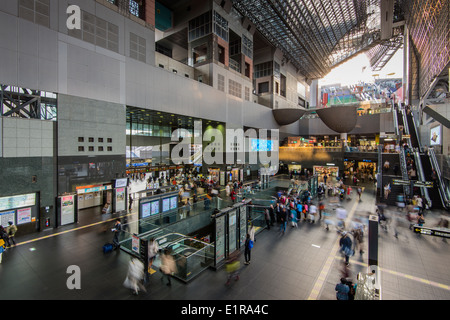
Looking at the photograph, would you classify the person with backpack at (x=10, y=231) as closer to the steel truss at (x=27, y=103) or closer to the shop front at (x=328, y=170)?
the steel truss at (x=27, y=103)

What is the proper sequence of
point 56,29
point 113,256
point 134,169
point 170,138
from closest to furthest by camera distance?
1. point 113,256
2. point 56,29
3. point 134,169
4. point 170,138

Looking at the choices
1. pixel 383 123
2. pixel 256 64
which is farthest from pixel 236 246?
pixel 383 123

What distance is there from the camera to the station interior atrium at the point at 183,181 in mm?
6863

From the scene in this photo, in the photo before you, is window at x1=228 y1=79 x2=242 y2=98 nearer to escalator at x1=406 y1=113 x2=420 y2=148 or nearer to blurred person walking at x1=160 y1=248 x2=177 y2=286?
escalator at x1=406 y1=113 x2=420 y2=148

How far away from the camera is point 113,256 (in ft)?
28.7

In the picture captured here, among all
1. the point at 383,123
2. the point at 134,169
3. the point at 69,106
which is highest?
the point at 383,123

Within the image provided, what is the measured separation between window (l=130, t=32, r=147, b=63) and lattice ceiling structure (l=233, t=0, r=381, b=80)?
16.0 meters

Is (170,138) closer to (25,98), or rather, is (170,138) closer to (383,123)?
(25,98)

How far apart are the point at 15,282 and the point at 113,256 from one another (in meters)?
2.91

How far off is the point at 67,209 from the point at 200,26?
2493 centimetres

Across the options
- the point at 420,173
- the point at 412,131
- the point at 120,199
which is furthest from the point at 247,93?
the point at 120,199

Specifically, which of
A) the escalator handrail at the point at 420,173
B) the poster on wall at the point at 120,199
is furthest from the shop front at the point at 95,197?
the escalator handrail at the point at 420,173

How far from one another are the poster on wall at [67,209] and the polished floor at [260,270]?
1.51 metres

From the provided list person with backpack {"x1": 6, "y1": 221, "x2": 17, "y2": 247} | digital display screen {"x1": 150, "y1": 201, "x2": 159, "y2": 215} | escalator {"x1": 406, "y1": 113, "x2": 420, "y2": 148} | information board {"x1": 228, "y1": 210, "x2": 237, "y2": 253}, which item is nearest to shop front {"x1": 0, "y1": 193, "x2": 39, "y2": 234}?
person with backpack {"x1": 6, "y1": 221, "x2": 17, "y2": 247}
